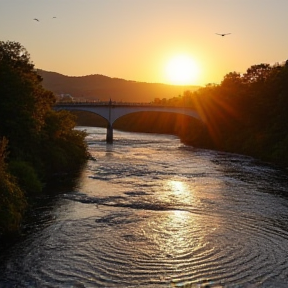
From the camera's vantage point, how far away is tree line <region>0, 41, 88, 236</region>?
29.5m

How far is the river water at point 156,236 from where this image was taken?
54.2 ft

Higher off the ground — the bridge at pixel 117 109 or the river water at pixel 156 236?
the bridge at pixel 117 109

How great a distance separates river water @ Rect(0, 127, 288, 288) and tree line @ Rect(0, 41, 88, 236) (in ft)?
8.51

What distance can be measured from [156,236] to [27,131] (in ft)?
51.3

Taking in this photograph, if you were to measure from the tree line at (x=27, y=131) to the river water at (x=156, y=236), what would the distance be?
2.59 m

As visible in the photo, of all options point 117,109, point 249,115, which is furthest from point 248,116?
point 117,109

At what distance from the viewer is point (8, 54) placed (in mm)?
36531

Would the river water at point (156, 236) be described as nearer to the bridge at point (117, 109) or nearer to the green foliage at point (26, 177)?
the green foliage at point (26, 177)

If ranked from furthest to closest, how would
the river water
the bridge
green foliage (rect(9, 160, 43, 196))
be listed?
the bridge, green foliage (rect(9, 160, 43, 196)), the river water

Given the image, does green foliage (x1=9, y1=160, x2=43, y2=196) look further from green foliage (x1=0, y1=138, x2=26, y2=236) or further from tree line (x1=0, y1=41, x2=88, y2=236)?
green foliage (x1=0, y1=138, x2=26, y2=236)

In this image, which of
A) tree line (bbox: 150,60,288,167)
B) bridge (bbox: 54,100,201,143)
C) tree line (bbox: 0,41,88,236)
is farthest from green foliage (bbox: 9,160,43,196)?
bridge (bbox: 54,100,201,143)

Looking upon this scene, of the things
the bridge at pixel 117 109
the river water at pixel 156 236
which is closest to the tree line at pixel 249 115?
the bridge at pixel 117 109

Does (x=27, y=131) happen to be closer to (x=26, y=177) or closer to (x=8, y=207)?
(x=26, y=177)

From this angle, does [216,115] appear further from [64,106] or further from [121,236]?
[121,236]
